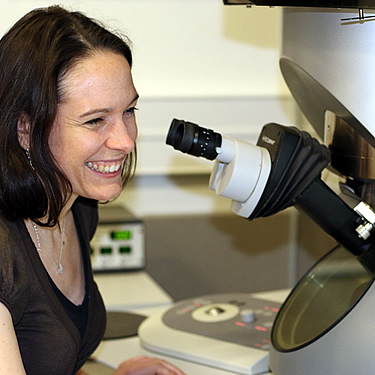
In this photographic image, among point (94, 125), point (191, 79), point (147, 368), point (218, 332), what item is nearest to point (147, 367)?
point (147, 368)

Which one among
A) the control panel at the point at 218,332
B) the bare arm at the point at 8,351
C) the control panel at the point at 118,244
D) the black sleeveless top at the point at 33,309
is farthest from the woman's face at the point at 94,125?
the control panel at the point at 118,244

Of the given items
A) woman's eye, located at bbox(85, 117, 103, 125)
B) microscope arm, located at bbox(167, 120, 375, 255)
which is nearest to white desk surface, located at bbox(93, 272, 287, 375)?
microscope arm, located at bbox(167, 120, 375, 255)

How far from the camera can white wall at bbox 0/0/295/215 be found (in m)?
1.88

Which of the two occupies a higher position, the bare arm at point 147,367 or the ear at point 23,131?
the ear at point 23,131

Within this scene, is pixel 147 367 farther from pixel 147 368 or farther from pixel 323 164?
pixel 323 164

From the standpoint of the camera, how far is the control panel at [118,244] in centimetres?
180

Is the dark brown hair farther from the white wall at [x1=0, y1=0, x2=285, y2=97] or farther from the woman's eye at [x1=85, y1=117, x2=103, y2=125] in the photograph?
the white wall at [x1=0, y1=0, x2=285, y2=97]

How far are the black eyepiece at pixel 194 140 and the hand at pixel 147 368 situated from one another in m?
0.40

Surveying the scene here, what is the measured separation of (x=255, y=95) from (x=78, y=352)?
1.01 metres

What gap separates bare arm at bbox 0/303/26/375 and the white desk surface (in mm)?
384

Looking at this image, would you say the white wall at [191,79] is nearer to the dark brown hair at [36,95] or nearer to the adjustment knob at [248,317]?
the adjustment knob at [248,317]

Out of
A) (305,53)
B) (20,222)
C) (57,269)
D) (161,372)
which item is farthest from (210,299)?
(305,53)

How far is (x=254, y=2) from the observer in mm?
979

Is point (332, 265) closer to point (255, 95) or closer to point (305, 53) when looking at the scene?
point (305, 53)
